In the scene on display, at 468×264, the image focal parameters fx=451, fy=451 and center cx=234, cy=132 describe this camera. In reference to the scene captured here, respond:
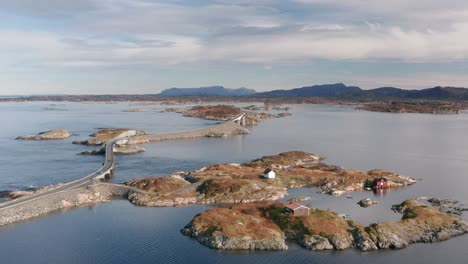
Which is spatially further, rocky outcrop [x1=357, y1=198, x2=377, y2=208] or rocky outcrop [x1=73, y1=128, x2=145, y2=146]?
rocky outcrop [x1=73, y1=128, x2=145, y2=146]

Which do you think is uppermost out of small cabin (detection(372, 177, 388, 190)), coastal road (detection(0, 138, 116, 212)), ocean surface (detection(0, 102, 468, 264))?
coastal road (detection(0, 138, 116, 212))

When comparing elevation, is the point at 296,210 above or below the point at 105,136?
above

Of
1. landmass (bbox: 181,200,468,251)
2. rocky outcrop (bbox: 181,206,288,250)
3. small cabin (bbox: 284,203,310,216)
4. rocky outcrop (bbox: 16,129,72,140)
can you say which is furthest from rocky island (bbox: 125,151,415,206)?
rocky outcrop (bbox: 16,129,72,140)

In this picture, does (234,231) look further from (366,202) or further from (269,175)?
(269,175)

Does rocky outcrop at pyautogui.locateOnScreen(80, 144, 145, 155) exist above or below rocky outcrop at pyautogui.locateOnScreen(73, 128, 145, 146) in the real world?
below

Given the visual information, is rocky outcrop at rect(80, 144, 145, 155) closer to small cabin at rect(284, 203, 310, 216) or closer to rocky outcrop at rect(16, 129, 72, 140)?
rocky outcrop at rect(16, 129, 72, 140)

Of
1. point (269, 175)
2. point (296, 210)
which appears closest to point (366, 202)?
point (296, 210)

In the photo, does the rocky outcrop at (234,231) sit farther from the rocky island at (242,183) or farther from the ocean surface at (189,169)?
the rocky island at (242,183)
